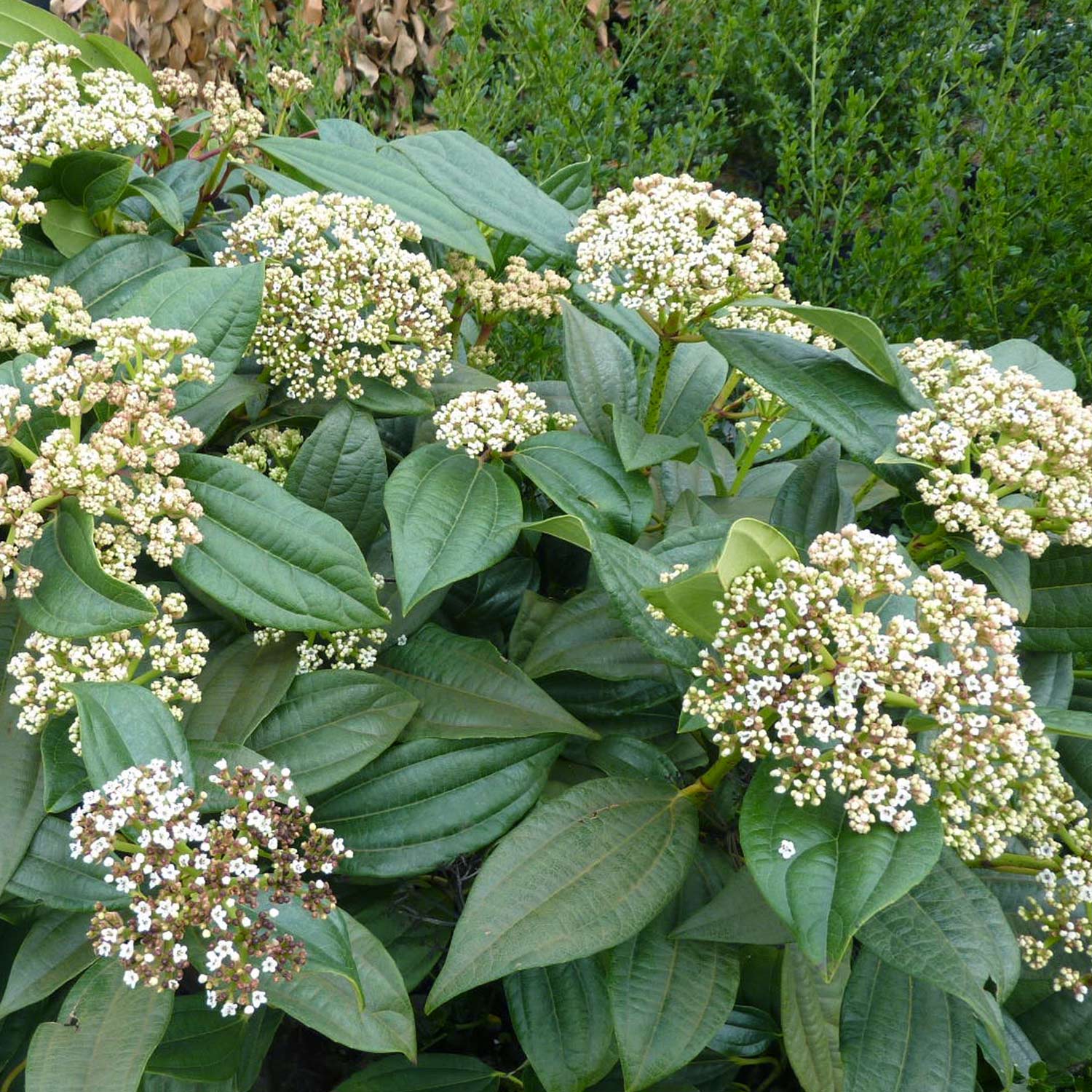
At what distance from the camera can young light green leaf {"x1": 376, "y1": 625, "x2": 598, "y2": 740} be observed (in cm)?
124

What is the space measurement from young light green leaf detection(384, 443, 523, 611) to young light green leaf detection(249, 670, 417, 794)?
0.41 feet

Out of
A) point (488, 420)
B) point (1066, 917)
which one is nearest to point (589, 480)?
point (488, 420)

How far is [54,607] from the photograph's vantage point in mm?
1063

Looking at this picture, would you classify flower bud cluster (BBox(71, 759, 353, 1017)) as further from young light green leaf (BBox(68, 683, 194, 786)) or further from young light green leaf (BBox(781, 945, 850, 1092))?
young light green leaf (BBox(781, 945, 850, 1092))

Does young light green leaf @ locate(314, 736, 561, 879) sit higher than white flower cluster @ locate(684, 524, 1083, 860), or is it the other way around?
white flower cluster @ locate(684, 524, 1083, 860)

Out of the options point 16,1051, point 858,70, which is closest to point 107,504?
point 16,1051

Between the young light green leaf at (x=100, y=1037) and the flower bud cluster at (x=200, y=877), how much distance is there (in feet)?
0.26

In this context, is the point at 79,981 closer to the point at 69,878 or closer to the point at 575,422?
the point at 69,878

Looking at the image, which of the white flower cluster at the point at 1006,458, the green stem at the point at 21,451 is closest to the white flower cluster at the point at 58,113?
the green stem at the point at 21,451

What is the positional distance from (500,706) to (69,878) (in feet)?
1.68

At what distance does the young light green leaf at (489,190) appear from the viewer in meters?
1.52

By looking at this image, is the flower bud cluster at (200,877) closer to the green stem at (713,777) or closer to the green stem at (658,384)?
the green stem at (713,777)

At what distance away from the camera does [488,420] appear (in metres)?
1.34

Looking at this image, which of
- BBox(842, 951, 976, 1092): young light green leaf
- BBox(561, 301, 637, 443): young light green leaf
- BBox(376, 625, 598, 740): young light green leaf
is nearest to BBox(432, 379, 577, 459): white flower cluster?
BBox(561, 301, 637, 443): young light green leaf
